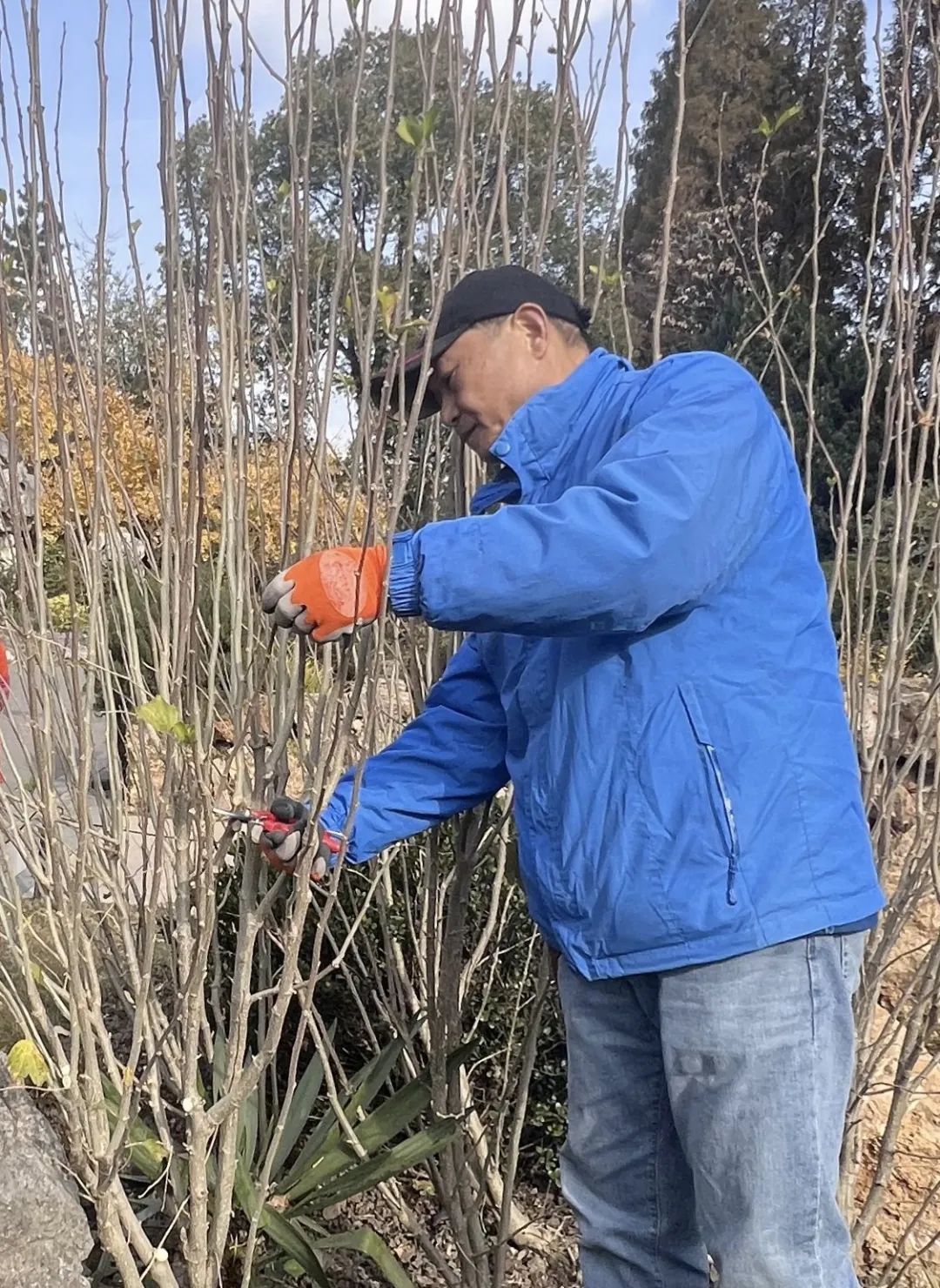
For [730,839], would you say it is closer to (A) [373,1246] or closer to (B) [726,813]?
(B) [726,813]

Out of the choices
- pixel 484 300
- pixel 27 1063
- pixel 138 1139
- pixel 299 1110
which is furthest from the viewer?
pixel 299 1110

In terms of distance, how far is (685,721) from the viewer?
142 centimetres

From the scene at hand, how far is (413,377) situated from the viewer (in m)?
1.60

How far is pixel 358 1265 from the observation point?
239 centimetres

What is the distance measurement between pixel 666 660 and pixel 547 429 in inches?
15.6

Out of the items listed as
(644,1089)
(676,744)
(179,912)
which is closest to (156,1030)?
(179,912)

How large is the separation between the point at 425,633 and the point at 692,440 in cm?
91

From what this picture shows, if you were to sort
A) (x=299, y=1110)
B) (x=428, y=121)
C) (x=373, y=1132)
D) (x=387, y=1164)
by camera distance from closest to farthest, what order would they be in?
(x=428, y=121) < (x=387, y=1164) < (x=373, y=1132) < (x=299, y=1110)

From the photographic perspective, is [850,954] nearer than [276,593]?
No

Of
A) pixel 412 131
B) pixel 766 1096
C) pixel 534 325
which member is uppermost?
pixel 412 131

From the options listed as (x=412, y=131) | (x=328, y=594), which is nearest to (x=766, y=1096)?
(x=328, y=594)

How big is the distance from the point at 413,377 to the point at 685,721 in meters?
0.63

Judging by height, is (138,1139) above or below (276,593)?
below

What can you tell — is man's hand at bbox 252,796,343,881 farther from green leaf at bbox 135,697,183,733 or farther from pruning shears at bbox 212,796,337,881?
green leaf at bbox 135,697,183,733
